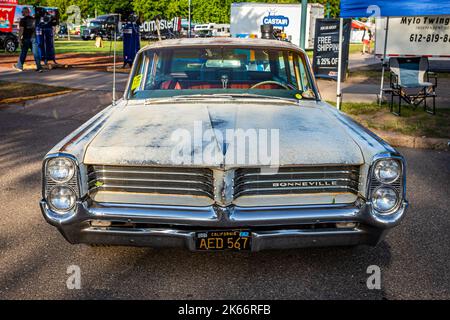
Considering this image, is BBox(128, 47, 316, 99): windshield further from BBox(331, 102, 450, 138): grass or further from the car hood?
BBox(331, 102, 450, 138): grass

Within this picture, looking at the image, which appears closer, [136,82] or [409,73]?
[136,82]

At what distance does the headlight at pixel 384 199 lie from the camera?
131 inches

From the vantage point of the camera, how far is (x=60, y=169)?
3.29 metres

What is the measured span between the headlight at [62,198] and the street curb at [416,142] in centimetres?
591

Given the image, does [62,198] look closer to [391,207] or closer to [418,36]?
[391,207]

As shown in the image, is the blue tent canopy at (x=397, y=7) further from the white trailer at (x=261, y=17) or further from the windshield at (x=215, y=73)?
the white trailer at (x=261, y=17)

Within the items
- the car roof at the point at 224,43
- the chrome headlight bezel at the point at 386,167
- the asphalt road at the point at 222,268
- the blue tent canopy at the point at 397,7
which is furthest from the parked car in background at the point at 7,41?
the chrome headlight bezel at the point at 386,167

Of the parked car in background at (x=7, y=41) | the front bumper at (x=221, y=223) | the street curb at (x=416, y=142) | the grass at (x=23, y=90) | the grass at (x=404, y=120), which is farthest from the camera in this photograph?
the parked car in background at (x=7, y=41)

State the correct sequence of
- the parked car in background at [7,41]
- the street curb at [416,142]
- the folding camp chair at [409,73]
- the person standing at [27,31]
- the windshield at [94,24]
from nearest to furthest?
the street curb at [416,142], the folding camp chair at [409,73], the person standing at [27,31], the parked car in background at [7,41], the windshield at [94,24]

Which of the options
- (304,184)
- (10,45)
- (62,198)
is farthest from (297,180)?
(10,45)

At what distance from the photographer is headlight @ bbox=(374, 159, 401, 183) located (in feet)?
10.8

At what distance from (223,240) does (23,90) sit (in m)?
10.3
